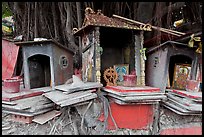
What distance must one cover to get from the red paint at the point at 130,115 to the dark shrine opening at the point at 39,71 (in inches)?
40.1

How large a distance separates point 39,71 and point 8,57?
662 mm

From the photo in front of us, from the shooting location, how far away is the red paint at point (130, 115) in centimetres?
155

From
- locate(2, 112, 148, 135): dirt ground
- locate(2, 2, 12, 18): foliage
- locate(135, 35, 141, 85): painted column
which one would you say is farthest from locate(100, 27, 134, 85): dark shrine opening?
locate(2, 2, 12, 18): foliage

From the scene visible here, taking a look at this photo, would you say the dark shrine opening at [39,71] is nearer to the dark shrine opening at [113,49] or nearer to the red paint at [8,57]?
the red paint at [8,57]

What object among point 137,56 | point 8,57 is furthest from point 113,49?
point 8,57

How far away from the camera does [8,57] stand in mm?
2451

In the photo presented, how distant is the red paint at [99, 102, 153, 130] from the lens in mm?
1550

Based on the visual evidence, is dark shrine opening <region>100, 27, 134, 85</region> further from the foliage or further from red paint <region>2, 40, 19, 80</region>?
the foliage

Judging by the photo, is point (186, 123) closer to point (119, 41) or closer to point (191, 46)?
point (191, 46)

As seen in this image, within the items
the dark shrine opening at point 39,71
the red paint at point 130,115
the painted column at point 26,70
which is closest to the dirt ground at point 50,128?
the red paint at point 130,115

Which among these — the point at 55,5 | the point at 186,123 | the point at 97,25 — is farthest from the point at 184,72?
the point at 55,5

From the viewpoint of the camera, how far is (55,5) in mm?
2594

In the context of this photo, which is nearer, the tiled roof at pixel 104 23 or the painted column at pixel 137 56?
the tiled roof at pixel 104 23

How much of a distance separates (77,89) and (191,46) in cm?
117
